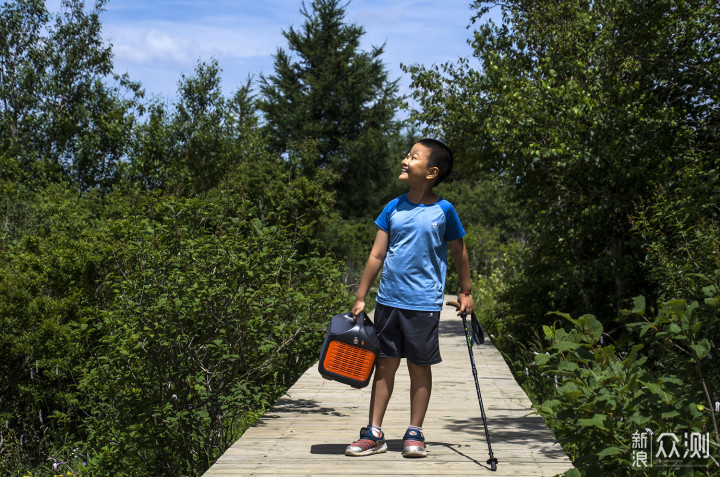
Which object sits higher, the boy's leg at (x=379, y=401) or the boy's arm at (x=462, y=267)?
the boy's arm at (x=462, y=267)

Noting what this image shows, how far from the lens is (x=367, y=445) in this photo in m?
4.38

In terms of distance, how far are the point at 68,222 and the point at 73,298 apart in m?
2.79

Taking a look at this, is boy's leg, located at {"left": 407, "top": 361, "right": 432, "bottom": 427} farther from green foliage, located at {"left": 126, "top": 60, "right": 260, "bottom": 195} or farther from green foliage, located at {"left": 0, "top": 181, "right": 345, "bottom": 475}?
green foliage, located at {"left": 126, "top": 60, "right": 260, "bottom": 195}

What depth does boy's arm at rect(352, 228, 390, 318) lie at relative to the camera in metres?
4.32

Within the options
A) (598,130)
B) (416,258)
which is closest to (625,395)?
(416,258)

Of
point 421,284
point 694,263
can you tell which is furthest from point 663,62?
point 421,284

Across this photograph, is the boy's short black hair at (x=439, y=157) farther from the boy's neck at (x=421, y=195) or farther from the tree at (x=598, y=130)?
the tree at (x=598, y=130)

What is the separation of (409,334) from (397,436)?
1027mm

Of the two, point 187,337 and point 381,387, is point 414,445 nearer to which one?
point 381,387

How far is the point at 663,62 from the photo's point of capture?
8617mm

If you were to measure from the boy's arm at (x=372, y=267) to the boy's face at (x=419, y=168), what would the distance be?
1.19 feet

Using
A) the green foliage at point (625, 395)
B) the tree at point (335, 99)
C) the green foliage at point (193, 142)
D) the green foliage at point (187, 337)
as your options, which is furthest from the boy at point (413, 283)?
the tree at point (335, 99)

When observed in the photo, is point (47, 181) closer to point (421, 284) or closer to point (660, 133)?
point (660, 133)

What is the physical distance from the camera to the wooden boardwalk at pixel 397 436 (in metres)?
4.14
